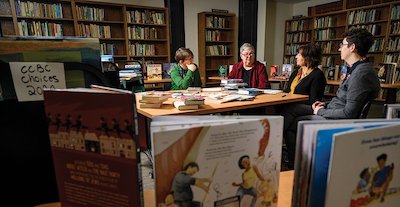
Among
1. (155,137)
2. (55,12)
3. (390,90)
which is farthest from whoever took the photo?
(55,12)

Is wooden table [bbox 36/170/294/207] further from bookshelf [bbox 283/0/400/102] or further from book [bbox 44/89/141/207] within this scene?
bookshelf [bbox 283/0/400/102]

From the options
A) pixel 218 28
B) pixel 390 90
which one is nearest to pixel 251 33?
pixel 218 28

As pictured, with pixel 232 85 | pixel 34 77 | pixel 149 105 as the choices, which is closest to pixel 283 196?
pixel 34 77

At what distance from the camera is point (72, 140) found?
0.49m

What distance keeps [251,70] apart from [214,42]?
305 centimetres

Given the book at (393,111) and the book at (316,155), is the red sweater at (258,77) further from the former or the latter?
the book at (316,155)

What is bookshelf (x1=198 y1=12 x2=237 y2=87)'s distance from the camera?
5.55m

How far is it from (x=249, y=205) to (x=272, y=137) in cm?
16

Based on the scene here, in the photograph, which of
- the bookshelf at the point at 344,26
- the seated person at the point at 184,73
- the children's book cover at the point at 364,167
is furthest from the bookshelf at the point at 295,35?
the children's book cover at the point at 364,167

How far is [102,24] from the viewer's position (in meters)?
4.57

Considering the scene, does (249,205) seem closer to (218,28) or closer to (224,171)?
(224,171)

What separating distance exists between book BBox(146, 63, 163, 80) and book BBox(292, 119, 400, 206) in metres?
4.32

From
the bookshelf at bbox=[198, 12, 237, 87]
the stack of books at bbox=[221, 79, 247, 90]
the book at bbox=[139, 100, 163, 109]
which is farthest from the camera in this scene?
the bookshelf at bbox=[198, 12, 237, 87]

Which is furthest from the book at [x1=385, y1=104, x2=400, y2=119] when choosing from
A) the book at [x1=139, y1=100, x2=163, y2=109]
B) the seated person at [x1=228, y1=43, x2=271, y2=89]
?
the seated person at [x1=228, y1=43, x2=271, y2=89]
